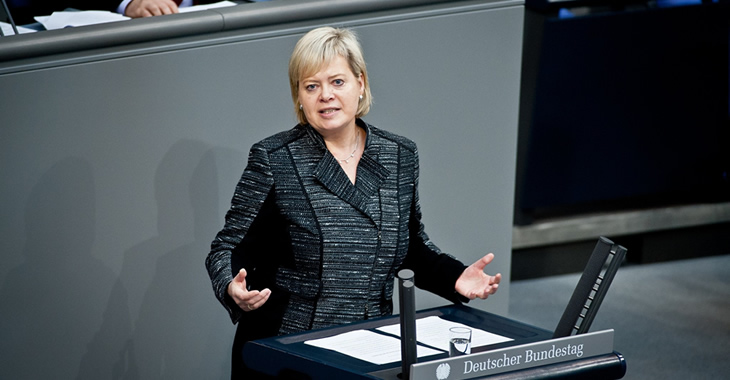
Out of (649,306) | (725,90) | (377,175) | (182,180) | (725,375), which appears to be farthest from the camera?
(725,90)

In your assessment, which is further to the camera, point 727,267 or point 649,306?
point 727,267

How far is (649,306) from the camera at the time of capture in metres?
4.84

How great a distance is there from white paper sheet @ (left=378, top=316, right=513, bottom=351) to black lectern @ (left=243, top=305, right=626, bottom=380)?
0.02 meters

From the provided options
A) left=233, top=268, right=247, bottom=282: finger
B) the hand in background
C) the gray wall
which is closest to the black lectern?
left=233, top=268, right=247, bottom=282: finger

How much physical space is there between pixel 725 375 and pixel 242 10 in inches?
93.9

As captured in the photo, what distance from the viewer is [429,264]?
7.75 feet

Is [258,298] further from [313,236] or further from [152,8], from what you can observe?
[152,8]

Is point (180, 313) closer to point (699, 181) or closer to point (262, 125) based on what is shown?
point (262, 125)

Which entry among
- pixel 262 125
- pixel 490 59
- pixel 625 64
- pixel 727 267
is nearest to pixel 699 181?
pixel 727 267

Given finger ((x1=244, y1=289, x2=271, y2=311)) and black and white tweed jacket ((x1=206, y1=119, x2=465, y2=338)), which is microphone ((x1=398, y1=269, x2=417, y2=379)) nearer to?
finger ((x1=244, y1=289, x2=271, y2=311))

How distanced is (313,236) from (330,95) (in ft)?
1.02

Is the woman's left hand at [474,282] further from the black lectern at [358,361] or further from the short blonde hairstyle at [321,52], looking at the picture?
the short blonde hairstyle at [321,52]

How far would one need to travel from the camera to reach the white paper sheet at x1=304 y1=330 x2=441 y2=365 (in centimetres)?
185

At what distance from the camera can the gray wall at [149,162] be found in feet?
8.92
